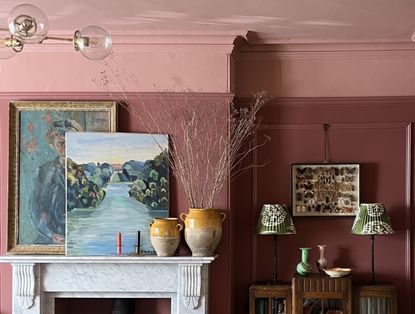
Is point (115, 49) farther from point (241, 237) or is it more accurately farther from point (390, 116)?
point (390, 116)

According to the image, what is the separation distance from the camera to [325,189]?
18.0ft

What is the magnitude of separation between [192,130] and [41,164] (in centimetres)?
117

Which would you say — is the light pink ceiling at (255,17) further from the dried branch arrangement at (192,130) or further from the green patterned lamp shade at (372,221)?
the green patterned lamp shade at (372,221)

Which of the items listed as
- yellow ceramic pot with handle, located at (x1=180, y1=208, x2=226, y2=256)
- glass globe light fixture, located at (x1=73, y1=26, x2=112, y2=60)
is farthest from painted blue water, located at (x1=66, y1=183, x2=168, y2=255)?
glass globe light fixture, located at (x1=73, y1=26, x2=112, y2=60)

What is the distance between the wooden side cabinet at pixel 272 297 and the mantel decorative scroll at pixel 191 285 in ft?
1.45

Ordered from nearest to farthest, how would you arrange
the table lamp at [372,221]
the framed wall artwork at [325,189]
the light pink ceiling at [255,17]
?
the light pink ceiling at [255,17], the table lamp at [372,221], the framed wall artwork at [325,189]

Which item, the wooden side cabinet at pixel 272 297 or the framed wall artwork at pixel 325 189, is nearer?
the wooden side cabinet at pixel 272 297

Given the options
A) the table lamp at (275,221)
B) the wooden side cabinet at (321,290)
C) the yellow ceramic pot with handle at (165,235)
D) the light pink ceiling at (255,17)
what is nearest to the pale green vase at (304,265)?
the wooden side cabinet at (321,290)

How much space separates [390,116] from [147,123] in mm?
1926

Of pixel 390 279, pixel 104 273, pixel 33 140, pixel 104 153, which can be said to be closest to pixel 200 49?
pixel 104 153

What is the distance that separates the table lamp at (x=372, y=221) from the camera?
5.13m

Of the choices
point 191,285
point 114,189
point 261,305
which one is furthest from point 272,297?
point 114,189

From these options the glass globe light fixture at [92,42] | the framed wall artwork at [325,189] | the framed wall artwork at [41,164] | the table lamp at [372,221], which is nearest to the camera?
the glass globe light fixture at [92,42]

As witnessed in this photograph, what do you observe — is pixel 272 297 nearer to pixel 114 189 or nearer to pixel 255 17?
pixel 114 189
